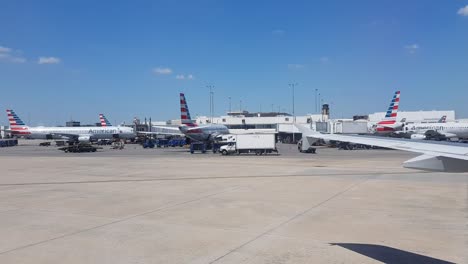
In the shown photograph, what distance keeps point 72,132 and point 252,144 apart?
57027 millimetres

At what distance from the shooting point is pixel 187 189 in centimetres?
2028

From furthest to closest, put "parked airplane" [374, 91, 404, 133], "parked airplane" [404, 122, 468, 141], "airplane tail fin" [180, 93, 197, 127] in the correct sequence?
"parked airplane" [374, 91, 404, 133], "parked airplane" [404, 122, 468, 141], "airplane tail fin" [180, 93, 197, 127]

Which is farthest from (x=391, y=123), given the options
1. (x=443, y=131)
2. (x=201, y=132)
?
(x=201, y=132)

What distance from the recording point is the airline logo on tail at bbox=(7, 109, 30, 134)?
3826 inches

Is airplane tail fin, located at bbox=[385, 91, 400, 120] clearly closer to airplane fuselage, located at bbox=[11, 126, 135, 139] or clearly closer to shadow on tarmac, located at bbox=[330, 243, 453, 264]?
airplane fuselage, located at bbox=[11, 126, 135, 139]

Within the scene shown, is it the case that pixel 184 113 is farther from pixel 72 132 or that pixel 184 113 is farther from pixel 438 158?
pixel 438 158

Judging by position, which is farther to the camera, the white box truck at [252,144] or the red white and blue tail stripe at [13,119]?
the red white and blue tail stripe at [13,119]

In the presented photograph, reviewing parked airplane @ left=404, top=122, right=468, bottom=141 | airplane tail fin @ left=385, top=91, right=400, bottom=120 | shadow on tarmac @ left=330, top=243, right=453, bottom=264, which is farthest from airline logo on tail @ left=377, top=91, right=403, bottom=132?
shadow on tarmac @ left=330, top=243, right=453, bottom=264

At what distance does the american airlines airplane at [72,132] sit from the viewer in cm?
9119

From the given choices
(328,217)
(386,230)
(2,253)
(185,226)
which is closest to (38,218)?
(2,253)

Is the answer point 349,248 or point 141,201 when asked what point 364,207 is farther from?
point 141,201

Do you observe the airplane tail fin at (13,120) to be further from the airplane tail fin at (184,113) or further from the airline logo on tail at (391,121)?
the airline logo on tail at (391,121)

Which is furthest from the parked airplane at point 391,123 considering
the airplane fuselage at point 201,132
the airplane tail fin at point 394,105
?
the airplane fuselage at point 201,132

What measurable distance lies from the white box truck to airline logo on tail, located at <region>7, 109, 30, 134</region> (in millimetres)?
66656
